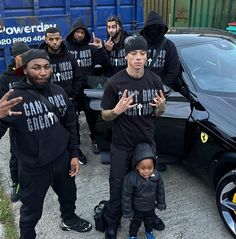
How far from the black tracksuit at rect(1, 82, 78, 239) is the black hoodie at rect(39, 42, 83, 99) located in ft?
3.63

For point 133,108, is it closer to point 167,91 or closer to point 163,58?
point 167,91

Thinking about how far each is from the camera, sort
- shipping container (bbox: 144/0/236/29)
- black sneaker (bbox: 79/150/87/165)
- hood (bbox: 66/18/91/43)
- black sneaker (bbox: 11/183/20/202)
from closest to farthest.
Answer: black sneaker (bbox: 11/183/20/202)
hood (bbox: 66/18/91/43)
black sneaker (bbox: 79/150/87/165)
shipping container (bbox: 144/0/236/29)

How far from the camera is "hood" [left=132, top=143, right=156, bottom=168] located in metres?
2.58

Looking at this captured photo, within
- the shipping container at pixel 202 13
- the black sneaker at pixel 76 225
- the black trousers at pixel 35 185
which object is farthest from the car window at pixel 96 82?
the shipping container at pixel 202 13

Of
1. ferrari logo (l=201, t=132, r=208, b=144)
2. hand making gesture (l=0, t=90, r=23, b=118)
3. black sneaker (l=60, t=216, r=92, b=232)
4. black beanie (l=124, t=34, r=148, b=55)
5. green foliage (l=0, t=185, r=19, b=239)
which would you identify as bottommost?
green foliage (l=0, t=185, r=19, b=239)

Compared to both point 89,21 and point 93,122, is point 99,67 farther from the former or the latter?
point 89,21

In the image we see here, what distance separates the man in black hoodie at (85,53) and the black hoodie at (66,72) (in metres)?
0.15

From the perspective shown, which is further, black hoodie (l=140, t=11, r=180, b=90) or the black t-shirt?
black hoodie (l=140, t=11, r=180, b=90)

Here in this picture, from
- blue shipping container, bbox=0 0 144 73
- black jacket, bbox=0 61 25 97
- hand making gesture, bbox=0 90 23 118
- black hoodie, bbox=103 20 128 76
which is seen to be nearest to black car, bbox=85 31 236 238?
black hoodie, bbox=103 20 128 76

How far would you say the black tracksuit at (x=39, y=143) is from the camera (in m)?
2.41

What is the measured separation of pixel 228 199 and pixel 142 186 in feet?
2.60

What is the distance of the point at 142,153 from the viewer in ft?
8.50

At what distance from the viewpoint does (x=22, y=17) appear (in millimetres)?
5348

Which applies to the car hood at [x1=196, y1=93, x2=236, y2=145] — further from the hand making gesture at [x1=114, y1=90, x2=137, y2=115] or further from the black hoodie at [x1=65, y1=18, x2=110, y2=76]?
the black hoodie at [x1=65, y1=18, x2=110, y2=76]
